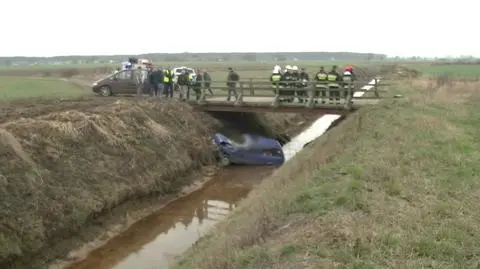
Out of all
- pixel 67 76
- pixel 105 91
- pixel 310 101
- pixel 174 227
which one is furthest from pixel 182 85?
pixel 67 76

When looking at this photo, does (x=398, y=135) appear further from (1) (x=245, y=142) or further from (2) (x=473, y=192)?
(1) (x=245, y=142)

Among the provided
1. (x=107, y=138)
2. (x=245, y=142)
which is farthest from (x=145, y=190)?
(x=245, y=142)

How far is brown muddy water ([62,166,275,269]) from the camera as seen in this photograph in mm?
11938

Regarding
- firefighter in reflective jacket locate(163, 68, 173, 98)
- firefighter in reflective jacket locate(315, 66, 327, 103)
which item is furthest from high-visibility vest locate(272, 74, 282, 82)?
firefighter in reflective jacket locate(163, 68, 173, 98)

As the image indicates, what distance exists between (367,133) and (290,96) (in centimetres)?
752

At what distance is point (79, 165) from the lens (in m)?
14.6

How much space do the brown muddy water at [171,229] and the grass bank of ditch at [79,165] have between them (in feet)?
2.39

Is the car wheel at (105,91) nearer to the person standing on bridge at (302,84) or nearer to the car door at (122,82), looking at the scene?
the car door at (122,82)

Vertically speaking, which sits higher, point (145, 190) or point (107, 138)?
point (107, 138)

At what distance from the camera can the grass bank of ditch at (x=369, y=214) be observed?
22.1 ft

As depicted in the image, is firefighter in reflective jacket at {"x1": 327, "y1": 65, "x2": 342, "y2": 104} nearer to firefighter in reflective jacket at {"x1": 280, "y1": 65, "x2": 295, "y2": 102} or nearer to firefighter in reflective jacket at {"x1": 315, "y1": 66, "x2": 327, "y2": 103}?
firefighter in reflective jacket at {"x1": 315, "y1": 66, "x2": 327, "y2": 103}

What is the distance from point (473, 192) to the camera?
10.1 meters

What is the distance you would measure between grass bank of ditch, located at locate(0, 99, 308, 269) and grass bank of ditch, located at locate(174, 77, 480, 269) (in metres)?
3.55

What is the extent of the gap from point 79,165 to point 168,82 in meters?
10.9
